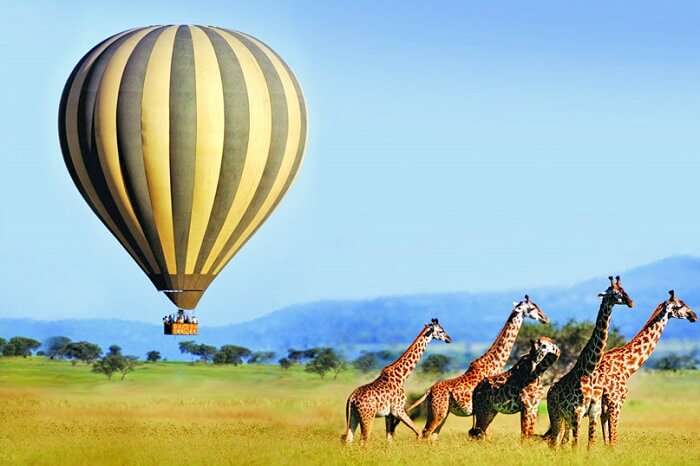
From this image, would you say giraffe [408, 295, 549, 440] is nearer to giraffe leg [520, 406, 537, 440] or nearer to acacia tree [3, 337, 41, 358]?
giraffe leg [520, 406, 537, 440]

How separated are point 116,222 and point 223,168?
2.85 meters

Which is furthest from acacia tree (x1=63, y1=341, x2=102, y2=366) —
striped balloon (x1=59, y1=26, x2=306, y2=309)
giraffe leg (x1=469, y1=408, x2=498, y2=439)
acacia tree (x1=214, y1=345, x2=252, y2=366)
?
giraffe leg (x1=469, y1=408, x2=498, y2=439)

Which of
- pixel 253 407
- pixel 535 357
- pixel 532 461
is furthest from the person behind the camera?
pixel 253 407

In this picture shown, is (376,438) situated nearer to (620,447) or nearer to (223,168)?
(620,447)

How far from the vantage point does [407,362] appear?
1169 inches

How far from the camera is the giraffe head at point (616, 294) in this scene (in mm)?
26953

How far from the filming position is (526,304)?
3055 centimetres

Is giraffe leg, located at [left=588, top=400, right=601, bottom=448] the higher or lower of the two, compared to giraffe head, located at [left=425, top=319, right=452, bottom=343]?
lower

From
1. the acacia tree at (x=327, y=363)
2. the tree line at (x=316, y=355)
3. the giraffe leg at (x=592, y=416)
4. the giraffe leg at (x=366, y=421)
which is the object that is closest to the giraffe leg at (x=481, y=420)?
the giraffe leg at (x=366, y=421)

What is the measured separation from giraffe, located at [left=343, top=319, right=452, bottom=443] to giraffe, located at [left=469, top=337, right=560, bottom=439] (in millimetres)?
1328

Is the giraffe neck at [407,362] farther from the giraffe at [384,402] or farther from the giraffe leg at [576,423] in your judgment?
the giraffe leg at [576,423]

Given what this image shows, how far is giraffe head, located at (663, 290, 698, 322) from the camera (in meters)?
27.8

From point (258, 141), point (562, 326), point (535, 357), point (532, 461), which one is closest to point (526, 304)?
point (535, 357)

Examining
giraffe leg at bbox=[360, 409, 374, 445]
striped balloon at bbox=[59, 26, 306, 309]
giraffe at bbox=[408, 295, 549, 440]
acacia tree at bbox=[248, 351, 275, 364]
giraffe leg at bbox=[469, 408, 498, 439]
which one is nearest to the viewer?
giraffe leg at bbox=[360, 409, 374, 445]
